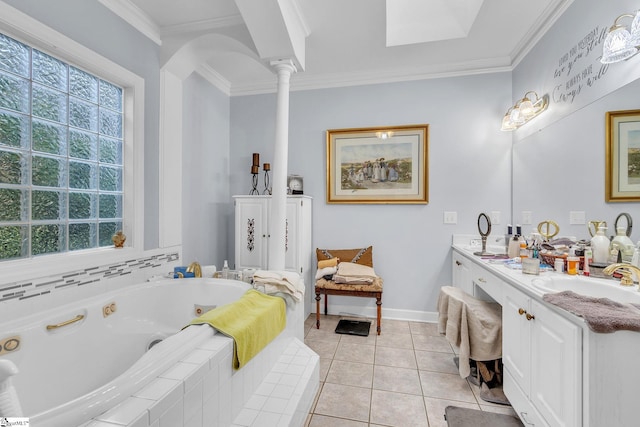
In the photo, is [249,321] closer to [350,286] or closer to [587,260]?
[350,286]

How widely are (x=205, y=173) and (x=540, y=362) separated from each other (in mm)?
2967

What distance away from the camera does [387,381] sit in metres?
1.95

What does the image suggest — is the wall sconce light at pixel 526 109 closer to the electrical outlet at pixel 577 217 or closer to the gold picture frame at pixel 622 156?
the gold picture frame at pixel 622 156

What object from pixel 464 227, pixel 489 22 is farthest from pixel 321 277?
pixel 489 22

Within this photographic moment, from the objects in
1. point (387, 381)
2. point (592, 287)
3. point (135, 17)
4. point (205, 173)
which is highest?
point (135, 17)

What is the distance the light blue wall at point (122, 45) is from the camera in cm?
164

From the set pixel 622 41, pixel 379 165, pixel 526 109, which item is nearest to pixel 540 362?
pixel 622 41

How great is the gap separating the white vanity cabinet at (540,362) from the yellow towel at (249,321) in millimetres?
Result: 1260

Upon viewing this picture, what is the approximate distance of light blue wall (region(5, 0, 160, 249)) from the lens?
1643 mm

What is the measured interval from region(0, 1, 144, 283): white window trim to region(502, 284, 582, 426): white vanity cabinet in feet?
8.17

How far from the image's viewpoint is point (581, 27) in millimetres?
1873

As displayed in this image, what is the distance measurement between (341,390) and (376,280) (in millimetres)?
1090

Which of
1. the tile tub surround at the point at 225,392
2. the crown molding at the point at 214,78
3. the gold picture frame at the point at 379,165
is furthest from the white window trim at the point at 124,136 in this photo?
the gold picture frame at the point at 379,165

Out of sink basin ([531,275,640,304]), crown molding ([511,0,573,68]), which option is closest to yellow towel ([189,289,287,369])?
sink basin ([531,275,640,304])
